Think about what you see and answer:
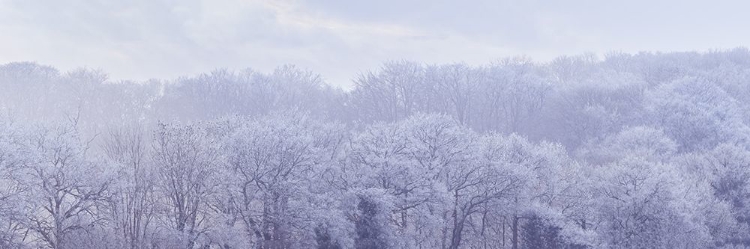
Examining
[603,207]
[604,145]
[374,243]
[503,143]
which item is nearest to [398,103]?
[604,145]

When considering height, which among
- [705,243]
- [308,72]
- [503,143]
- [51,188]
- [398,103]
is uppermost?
[308,72]

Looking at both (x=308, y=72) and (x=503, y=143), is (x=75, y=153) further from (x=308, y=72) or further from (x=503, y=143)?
(x=308, y=72)

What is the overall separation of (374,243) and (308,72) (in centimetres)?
5740

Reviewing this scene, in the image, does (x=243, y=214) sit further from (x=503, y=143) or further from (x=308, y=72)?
(x=308, y=72)

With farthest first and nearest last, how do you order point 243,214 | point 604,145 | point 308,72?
point 308,72, point 604,145, point 243,214

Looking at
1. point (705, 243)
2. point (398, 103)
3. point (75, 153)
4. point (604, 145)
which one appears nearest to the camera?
point (75, 153)

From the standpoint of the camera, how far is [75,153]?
43875 millimetres

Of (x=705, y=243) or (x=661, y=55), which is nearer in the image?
(x=705, y=243)

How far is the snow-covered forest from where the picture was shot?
4281 centimetres

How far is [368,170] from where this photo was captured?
51.9 metres

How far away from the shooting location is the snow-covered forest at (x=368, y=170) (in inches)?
1686

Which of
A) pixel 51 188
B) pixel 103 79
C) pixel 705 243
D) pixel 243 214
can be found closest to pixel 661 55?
pixel 705 243

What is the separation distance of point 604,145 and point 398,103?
25.4 meters

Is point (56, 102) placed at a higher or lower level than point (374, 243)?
higher
